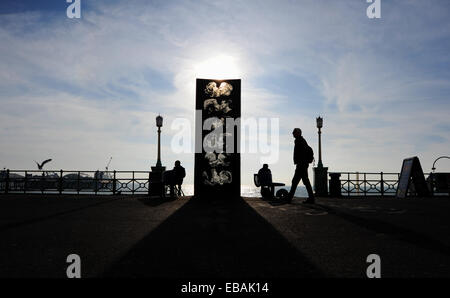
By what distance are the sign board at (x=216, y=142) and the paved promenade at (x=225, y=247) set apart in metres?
8.28

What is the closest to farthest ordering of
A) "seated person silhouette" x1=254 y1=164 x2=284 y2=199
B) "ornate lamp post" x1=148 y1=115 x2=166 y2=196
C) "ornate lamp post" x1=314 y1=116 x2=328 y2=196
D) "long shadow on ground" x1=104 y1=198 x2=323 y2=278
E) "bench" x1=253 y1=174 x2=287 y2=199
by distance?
"long shadow on ground" x1=104 y1=198 x2=323 y2=278 → "bench" x1=253 y1=174 x2=287 y2=199 → "seated person silhouette" x1=254 y1=164 x2=284 y2=199 → "ornate lamp post" x1=148 y1=115 x2=166 y2=196 → "ornate lamp post" x1=314 y1=116 x2=328 y2=196

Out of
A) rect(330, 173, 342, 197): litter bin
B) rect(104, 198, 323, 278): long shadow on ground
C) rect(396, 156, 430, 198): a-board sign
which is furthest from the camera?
rect(330, 173, 342, 197): litter bin

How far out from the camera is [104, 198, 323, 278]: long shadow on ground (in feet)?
11.3

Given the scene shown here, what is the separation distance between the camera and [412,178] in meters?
17.6

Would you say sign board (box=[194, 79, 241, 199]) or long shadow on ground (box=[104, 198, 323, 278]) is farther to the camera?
sign board (box=[194, 79, 241, 199])

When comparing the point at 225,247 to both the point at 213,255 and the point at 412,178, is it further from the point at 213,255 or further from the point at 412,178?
the point at 412,178

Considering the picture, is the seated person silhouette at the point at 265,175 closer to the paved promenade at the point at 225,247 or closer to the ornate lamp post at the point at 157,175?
the ornate lamp post at the point at 157,175

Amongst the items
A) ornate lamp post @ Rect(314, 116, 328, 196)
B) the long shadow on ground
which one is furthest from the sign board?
the long shadow on ground

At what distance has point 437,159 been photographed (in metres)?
37.7

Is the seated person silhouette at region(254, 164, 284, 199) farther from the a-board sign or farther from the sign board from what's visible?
the a-board sign

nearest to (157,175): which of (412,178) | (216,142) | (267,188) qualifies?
(216,142)

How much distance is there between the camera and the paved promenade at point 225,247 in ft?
11.5

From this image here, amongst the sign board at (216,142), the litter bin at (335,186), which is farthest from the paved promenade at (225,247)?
the litter bin at (335,186)
